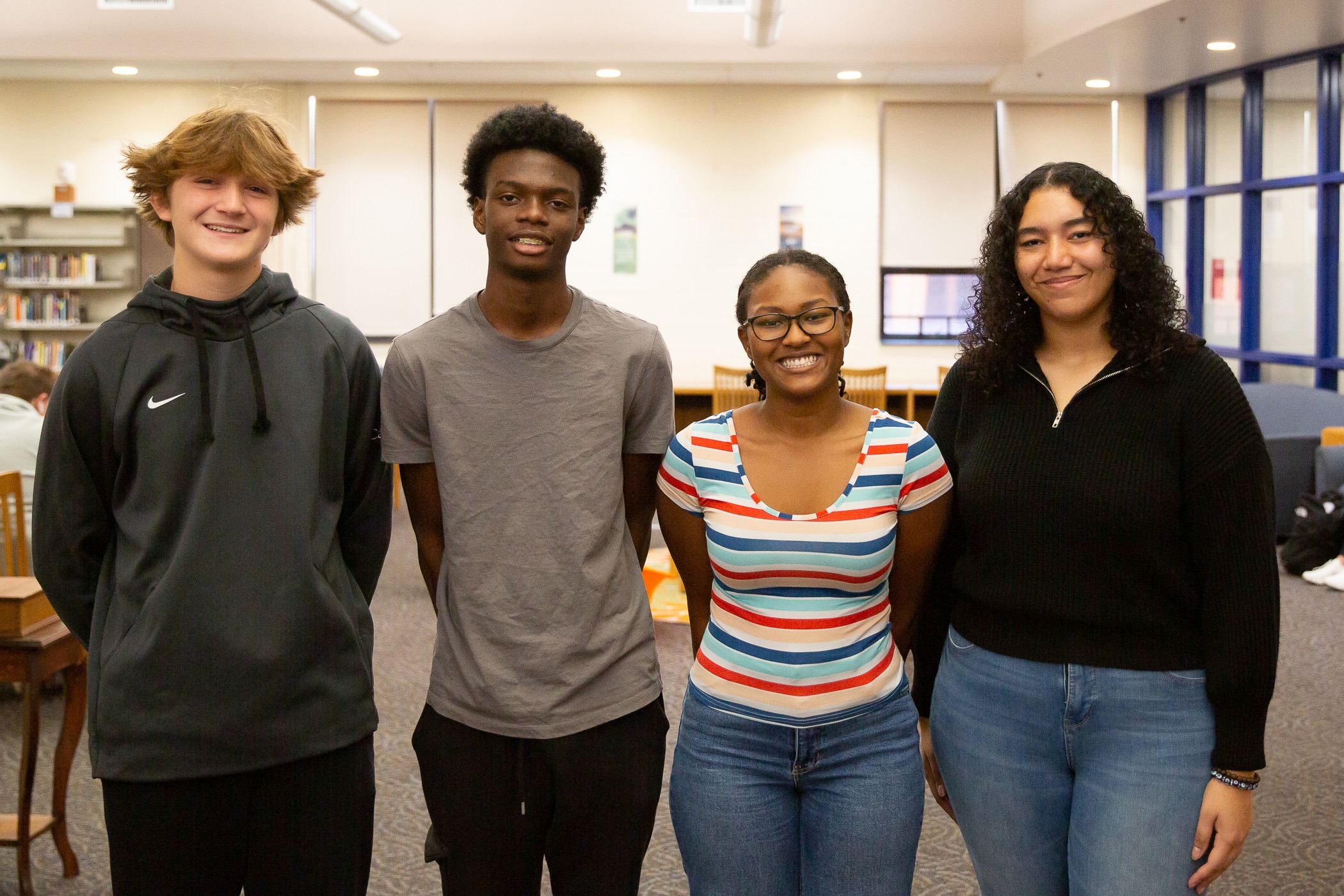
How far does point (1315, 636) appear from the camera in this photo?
525 cm

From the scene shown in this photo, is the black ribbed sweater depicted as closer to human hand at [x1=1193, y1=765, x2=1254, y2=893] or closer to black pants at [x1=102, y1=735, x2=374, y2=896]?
human hand at [x1=1193, y1=765, x2=1254, y2=893]

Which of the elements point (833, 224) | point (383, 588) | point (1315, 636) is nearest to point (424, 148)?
point (833, 224)

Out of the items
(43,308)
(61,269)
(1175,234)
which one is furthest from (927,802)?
(43,308)

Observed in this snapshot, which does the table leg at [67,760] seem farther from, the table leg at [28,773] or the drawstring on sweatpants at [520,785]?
the drawstring on sweatpants at [520,785]

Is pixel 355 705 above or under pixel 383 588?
above

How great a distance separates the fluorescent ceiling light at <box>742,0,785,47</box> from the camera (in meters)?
7.41

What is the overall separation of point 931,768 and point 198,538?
3.92ft

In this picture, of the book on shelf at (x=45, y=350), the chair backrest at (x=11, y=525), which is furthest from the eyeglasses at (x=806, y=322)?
the book on shelf at (x=45, y=350)

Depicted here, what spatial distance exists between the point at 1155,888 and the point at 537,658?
0.91m

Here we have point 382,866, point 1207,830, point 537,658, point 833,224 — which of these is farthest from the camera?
point 833,224

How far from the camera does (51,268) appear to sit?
9.65m

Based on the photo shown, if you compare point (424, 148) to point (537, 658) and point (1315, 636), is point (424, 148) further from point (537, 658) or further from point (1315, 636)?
point (537, 658)

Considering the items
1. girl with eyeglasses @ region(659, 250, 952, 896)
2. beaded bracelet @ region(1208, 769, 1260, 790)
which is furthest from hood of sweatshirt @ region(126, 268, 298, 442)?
beaded bracelet @ region(1208, 769, 1260, 790)

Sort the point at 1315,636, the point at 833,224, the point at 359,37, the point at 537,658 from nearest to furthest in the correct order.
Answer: the point at 537,658 → the point at 1315,636 → the point at 359,37 → the point at 833,224
